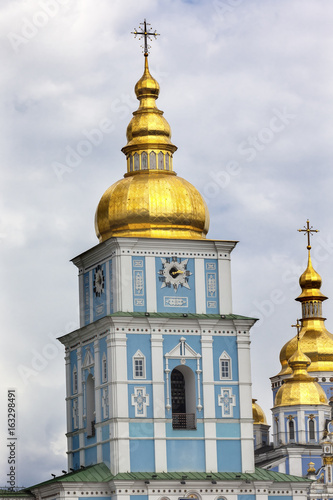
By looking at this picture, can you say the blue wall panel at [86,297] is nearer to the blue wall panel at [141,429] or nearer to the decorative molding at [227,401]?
the blue wall panel at [141,429]

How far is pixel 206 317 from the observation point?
5734 centimetres

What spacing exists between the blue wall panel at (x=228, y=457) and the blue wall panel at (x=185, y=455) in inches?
23.6

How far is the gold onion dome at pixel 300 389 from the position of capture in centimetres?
8719

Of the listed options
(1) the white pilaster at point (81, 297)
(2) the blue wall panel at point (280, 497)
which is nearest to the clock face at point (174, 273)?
(1) the white pilaster at point (81, 297)

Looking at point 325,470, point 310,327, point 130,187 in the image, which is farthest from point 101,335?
point 310,327

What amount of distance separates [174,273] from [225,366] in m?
3.62

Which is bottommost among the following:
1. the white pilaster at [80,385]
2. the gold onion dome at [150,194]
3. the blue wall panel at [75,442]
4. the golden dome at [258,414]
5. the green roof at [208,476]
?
the green roof at [208,476]

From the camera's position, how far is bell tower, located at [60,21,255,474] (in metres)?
56.1

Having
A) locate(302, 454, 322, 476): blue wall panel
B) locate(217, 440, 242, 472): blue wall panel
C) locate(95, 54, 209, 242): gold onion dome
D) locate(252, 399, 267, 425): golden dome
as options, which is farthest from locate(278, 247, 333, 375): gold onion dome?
locate(217, 440, 242, 472): blue wall panel

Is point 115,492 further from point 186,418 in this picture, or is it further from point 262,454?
point 262,454

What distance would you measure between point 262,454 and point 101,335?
105 ft

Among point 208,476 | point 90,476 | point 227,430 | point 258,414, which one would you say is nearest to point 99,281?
point 227,430

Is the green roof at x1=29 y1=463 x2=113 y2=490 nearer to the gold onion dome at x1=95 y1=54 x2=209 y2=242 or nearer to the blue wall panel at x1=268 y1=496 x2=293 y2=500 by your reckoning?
the blue wall panel at x1=268 y1=496 x2=293 y2=500

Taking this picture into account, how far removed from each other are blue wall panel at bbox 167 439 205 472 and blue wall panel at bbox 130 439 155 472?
648 millimetres
